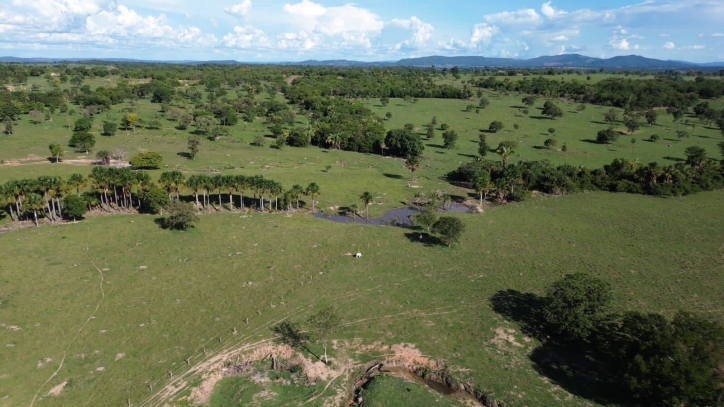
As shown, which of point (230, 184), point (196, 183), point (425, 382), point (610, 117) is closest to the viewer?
point (425, 382)

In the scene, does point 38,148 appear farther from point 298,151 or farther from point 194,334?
point 194,334

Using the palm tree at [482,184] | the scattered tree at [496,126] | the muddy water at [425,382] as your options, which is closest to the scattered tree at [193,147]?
the palm tree at [482,184]

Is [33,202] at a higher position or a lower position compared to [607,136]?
lower

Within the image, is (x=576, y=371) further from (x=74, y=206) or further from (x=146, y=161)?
(x=146, y=161)

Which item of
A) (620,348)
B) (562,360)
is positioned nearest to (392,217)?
(562,360)

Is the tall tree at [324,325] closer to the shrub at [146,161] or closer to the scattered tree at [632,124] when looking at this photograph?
the shrub at [146,161]
